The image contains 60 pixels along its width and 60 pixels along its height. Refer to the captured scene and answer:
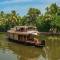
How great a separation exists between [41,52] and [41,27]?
29.9 metres

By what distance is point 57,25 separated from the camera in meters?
55.8

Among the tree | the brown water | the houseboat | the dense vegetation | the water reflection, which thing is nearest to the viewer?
the brown water

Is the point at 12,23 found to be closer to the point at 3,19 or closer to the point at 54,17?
the point at 3,19

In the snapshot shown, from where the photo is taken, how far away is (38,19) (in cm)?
6119

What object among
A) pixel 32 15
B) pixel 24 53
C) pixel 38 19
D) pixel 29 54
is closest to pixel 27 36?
pixel 24 53

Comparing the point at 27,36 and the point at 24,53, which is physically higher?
the point at 27,36

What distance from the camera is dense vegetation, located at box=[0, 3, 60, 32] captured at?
185ft

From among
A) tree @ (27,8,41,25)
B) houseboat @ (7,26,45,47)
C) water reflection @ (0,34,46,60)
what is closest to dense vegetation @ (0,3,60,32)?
tree @ (27,8,41,25)

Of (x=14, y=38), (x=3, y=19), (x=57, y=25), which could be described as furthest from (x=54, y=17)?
(x=14, y=38)

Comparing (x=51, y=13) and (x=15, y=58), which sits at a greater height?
(x=51, y=13)

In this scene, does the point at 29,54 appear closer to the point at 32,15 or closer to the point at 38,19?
the point at 38,19

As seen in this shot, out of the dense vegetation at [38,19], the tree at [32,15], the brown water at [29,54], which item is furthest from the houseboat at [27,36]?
the tree at [32,15]

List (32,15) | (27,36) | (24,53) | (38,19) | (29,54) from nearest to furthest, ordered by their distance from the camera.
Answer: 1. (29,54)
2. (24,53)
3. (27,36)
4. (38,19)
5. (32,15)

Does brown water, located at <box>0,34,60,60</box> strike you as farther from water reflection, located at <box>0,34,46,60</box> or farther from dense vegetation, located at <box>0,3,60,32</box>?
dense vegetation, located at <box>0,3,60,32</box>
